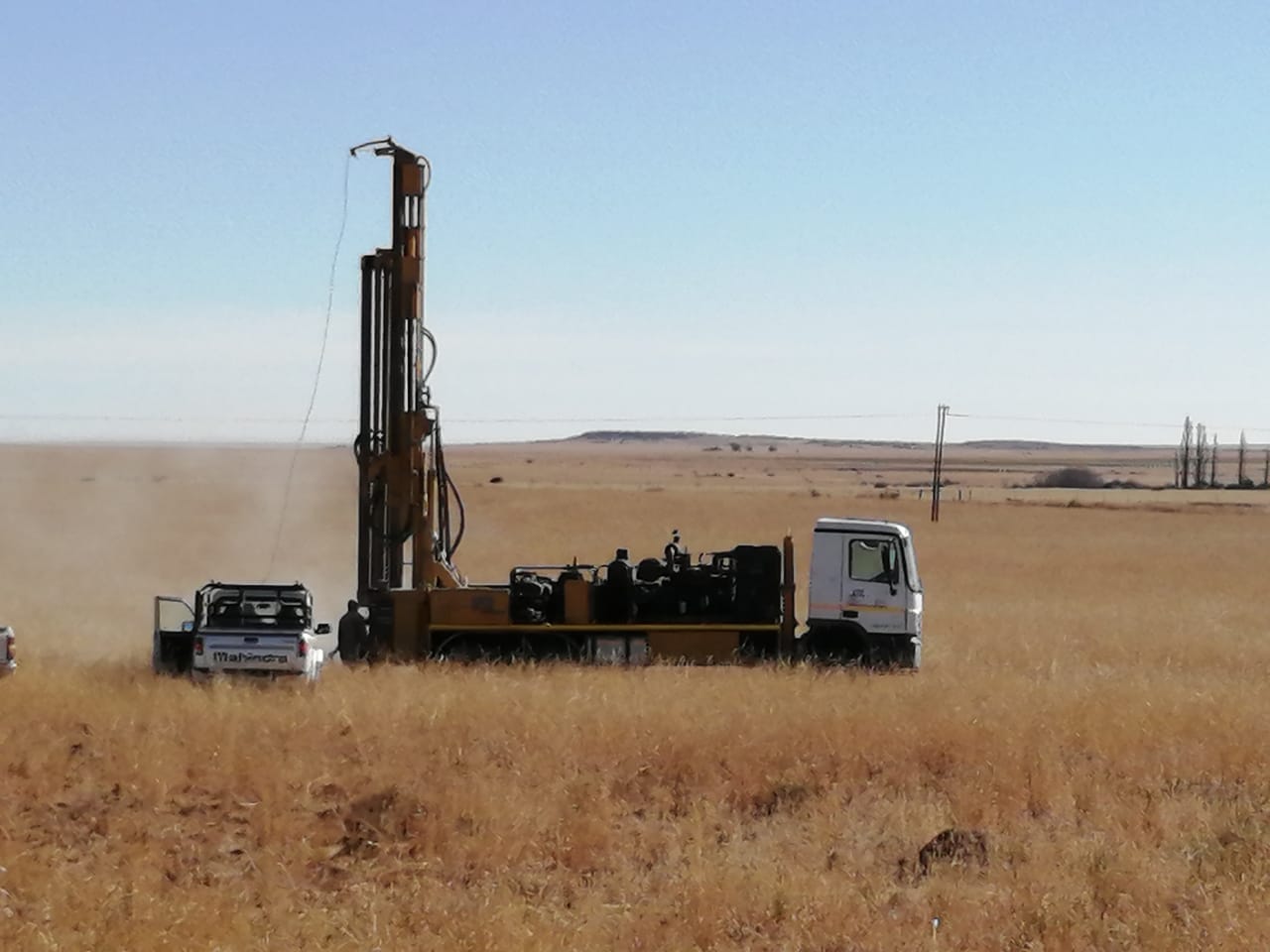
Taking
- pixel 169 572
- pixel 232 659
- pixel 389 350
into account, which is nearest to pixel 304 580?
pixel 169 572

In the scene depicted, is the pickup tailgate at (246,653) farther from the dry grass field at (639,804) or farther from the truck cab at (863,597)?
the truck cab at (863,597)

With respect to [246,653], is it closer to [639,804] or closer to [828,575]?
[639,804]

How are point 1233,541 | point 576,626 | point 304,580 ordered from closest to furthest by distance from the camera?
1. point 576,626
2. point 304,580
3. point 1233,541

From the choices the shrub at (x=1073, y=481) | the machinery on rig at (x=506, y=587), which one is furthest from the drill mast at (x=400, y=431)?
the shrub at (x=1073, y=481)

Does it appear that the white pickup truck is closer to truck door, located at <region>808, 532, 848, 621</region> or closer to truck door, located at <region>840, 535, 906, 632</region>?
truck door, located at <region>808, 532, 848, 621</region>

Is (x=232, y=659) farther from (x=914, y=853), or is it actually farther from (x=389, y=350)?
(x=914, y=853)

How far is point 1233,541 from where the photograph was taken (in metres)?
66.4

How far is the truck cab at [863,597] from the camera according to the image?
2439cm

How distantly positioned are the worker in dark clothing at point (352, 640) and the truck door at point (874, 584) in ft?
23.1

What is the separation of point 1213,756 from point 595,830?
23.0ft

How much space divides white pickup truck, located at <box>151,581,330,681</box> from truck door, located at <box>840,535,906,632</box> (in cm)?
760

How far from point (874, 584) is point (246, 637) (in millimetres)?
9042

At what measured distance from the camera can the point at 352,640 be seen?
2433cm

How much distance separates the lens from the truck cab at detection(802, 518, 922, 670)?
24391mm
